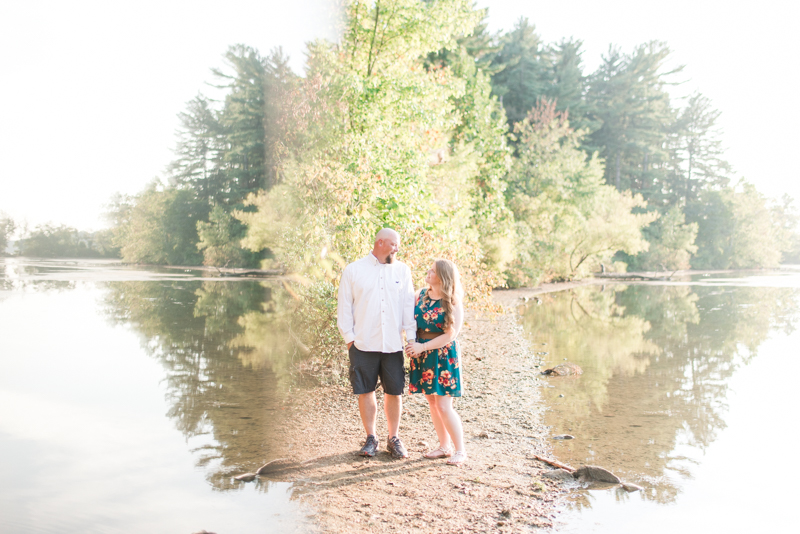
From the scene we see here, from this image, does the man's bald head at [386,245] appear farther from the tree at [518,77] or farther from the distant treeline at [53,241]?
the tree at [518,77]

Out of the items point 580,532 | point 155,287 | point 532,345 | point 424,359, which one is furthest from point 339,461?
point 155,287

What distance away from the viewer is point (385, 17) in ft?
30.6

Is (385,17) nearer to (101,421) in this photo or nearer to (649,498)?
(101,421)

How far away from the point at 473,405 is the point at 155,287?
20652mm

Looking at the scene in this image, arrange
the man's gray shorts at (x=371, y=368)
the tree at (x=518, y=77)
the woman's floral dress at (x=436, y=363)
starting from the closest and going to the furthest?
the woman's floral dress at (x=436, y=363) → the man's gray shorts at (x=371, y=368) → the tree at (x=518, y=77)

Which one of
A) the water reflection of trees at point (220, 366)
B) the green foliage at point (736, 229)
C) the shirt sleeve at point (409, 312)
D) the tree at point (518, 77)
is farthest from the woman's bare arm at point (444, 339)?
the green foliage at point (736, 229)

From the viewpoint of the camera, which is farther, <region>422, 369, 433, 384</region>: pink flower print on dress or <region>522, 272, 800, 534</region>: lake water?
<region>422, 369, 433, 384</region>: pink flower print on dress

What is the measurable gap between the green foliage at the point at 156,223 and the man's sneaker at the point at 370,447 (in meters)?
16.4

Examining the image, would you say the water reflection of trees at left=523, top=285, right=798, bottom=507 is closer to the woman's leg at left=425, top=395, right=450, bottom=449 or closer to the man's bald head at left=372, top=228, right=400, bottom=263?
the woman's leg at left=425, top=395, right=450, bottom=449

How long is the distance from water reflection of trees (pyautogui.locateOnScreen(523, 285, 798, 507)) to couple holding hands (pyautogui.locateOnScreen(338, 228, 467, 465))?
4.18 feet

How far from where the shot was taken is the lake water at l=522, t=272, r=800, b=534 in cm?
386

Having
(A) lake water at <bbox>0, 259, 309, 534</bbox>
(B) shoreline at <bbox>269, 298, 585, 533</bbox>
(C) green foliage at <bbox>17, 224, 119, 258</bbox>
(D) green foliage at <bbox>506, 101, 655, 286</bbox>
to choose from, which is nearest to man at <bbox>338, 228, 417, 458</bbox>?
(B) shoreline at <bbox>269, 298, 585, 533</bbox>

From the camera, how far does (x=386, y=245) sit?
428cm

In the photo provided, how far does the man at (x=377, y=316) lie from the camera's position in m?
4.25
